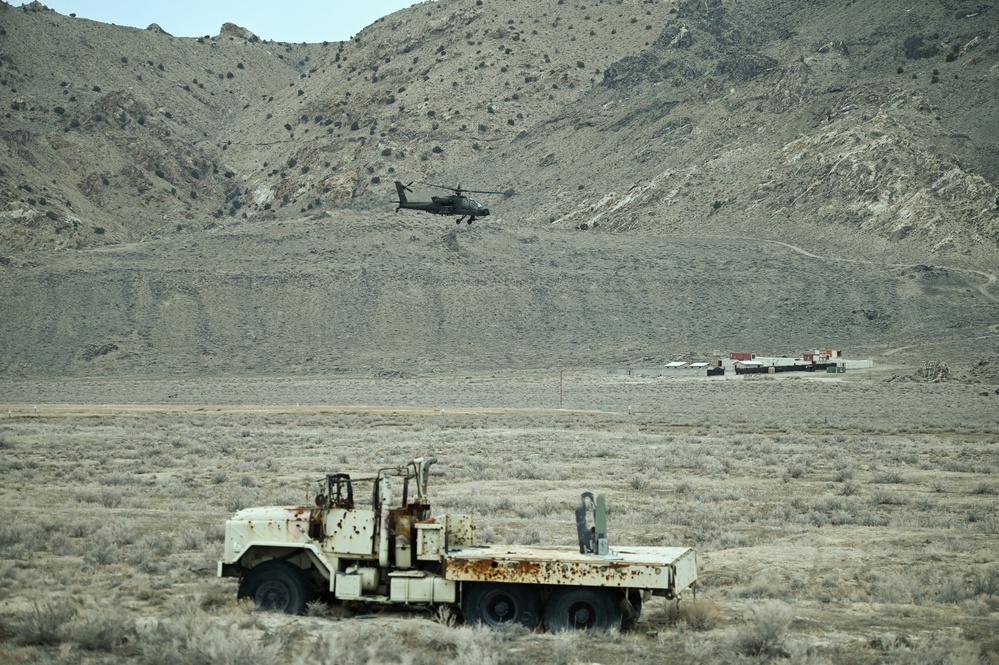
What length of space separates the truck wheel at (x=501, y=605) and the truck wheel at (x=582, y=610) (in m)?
0.19

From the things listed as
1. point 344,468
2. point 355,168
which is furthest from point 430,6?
point 344,468

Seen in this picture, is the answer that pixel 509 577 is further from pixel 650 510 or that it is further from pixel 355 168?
pixel 355 168

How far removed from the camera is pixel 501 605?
13328 millimetres

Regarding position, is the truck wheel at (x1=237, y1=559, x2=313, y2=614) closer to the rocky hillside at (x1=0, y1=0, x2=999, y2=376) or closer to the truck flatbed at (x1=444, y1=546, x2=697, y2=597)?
the truck flatbed at (x1=444, y1=546, x2=697, y2=597)

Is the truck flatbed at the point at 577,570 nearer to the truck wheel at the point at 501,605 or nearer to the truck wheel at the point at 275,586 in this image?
the truck wheel at the point at 501,605

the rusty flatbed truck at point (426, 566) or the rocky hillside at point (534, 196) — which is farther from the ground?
the rocky hillside at point (534, 196)

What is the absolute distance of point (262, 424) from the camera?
51.0m

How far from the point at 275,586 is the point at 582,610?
361 centimetres

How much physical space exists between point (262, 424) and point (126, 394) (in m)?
29.8

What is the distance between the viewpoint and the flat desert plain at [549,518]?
1259 centimetres

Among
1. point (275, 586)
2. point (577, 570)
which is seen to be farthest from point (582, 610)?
point (275, 586)

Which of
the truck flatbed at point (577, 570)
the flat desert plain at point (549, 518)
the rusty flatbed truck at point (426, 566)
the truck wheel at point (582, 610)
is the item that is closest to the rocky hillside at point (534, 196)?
the flat desert plain at point (549, 518)

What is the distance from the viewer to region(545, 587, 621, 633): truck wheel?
1303cm

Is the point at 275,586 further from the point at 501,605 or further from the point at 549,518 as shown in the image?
the point at 549,518
